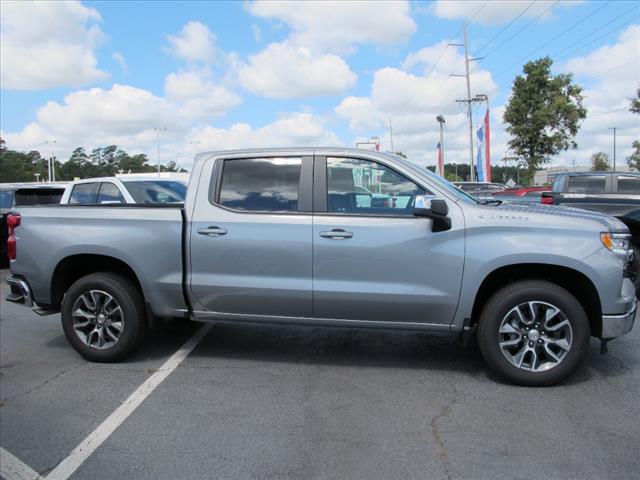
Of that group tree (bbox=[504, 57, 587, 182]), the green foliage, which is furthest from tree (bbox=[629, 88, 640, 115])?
the green foliage

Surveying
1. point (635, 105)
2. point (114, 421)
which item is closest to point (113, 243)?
point (114, 421)

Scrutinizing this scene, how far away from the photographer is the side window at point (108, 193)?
1023 cm

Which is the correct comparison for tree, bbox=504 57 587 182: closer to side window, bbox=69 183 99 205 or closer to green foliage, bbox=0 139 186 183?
side window, bbox=69 183 99 205

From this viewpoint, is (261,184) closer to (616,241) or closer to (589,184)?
(616,241)

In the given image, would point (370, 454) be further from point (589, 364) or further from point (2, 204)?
point (2, 204)

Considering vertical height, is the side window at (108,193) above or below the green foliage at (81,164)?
below

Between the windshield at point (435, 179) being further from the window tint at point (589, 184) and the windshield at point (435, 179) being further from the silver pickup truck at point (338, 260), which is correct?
the window tint at point (589, 184)

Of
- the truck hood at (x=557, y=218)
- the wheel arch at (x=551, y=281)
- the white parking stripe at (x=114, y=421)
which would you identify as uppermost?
the truck hood at (x=557, y=218)

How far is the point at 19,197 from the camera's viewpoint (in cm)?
1190

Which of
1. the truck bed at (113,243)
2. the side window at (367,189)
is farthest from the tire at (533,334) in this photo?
the truck bed at (113,243)

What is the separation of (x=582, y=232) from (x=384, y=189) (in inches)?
62.4

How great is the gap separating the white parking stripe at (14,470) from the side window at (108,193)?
709cm

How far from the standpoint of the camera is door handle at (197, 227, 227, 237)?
4961mm

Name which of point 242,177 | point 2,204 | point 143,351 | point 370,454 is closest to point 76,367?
point 143,351
